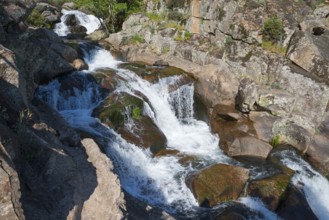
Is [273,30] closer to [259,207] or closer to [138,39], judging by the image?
[138,39]

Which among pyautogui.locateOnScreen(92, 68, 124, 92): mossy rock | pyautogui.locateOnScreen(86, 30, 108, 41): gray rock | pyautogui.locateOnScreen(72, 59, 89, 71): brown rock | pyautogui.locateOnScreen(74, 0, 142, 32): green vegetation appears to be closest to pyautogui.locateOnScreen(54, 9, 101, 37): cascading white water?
pyautogui.locateOnScreen(74, 0, 142, 32): green vegetation

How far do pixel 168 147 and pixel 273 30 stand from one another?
10.3 m

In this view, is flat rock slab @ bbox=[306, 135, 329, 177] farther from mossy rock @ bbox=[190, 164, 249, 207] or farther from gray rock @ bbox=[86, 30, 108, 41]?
gray rock @ bbox=[86, 30, 108, 41]

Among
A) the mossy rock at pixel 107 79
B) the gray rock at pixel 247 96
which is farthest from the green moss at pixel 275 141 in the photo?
→ the mossy rock at pixel 107 79

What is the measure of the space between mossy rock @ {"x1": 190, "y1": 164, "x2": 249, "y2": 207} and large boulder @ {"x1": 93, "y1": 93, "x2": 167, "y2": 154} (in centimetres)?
288

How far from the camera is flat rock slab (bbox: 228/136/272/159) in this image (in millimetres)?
15906

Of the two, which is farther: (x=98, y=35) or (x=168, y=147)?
(x=98, y=35)

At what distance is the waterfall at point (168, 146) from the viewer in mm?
12938

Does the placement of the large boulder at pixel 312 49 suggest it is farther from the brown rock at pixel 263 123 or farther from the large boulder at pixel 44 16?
the large boulder at pixel 44 16

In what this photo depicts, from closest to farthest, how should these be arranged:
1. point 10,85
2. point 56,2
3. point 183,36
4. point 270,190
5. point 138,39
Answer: point 10,85
point 270,190
point 183,36
point 138,39
point 56,2

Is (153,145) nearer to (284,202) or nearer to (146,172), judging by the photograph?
(146,172)

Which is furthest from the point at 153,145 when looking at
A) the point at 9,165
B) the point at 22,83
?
the point at 9,165

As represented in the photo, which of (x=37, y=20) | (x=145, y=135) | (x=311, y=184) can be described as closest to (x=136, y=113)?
(x=145, y=135)

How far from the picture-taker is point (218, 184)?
1280cm
